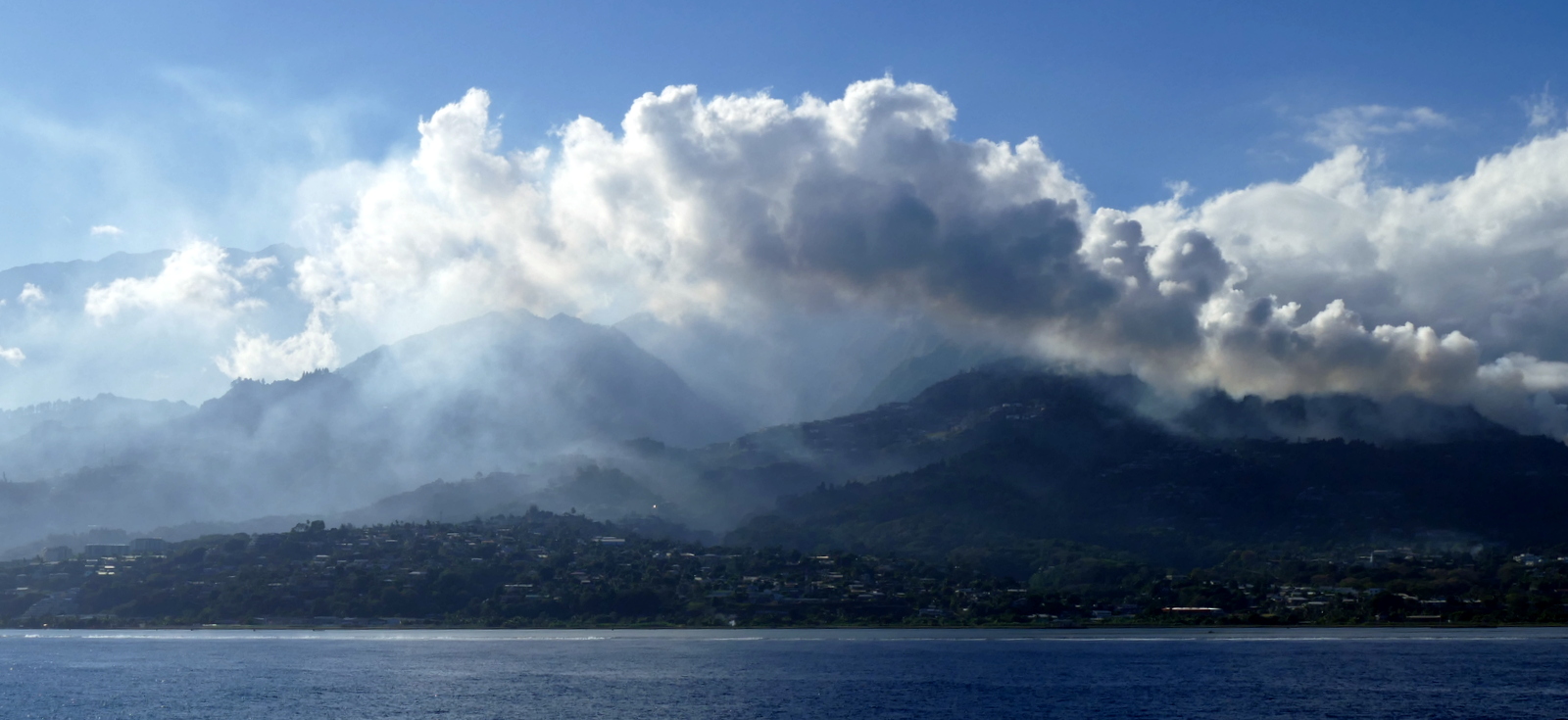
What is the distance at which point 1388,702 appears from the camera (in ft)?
476

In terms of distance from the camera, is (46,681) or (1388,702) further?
(46,681)

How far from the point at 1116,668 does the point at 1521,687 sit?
5392 centimetres

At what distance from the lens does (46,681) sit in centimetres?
18488

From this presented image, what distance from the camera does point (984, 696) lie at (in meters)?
155

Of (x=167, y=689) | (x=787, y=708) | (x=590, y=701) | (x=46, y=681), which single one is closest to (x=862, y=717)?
(x=787, y=708)

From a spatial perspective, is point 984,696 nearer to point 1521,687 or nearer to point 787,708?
point 787,708

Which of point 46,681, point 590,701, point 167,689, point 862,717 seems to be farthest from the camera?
point 46,681

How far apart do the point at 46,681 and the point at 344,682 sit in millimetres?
43887

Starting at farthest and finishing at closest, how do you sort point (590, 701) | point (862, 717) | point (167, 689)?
point (167, 689)
point (590, 701)
point (862, 717)

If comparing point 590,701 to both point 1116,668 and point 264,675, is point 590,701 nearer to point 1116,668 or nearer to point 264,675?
point 264,675

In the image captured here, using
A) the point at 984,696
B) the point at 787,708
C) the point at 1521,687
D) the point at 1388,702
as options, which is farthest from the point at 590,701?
the point at 1521,687

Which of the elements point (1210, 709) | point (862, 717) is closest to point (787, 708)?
point (862, 717)

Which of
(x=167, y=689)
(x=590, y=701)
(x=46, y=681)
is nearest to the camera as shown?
(x=590, y=701)

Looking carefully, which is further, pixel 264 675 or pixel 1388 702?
pixel 264 675
